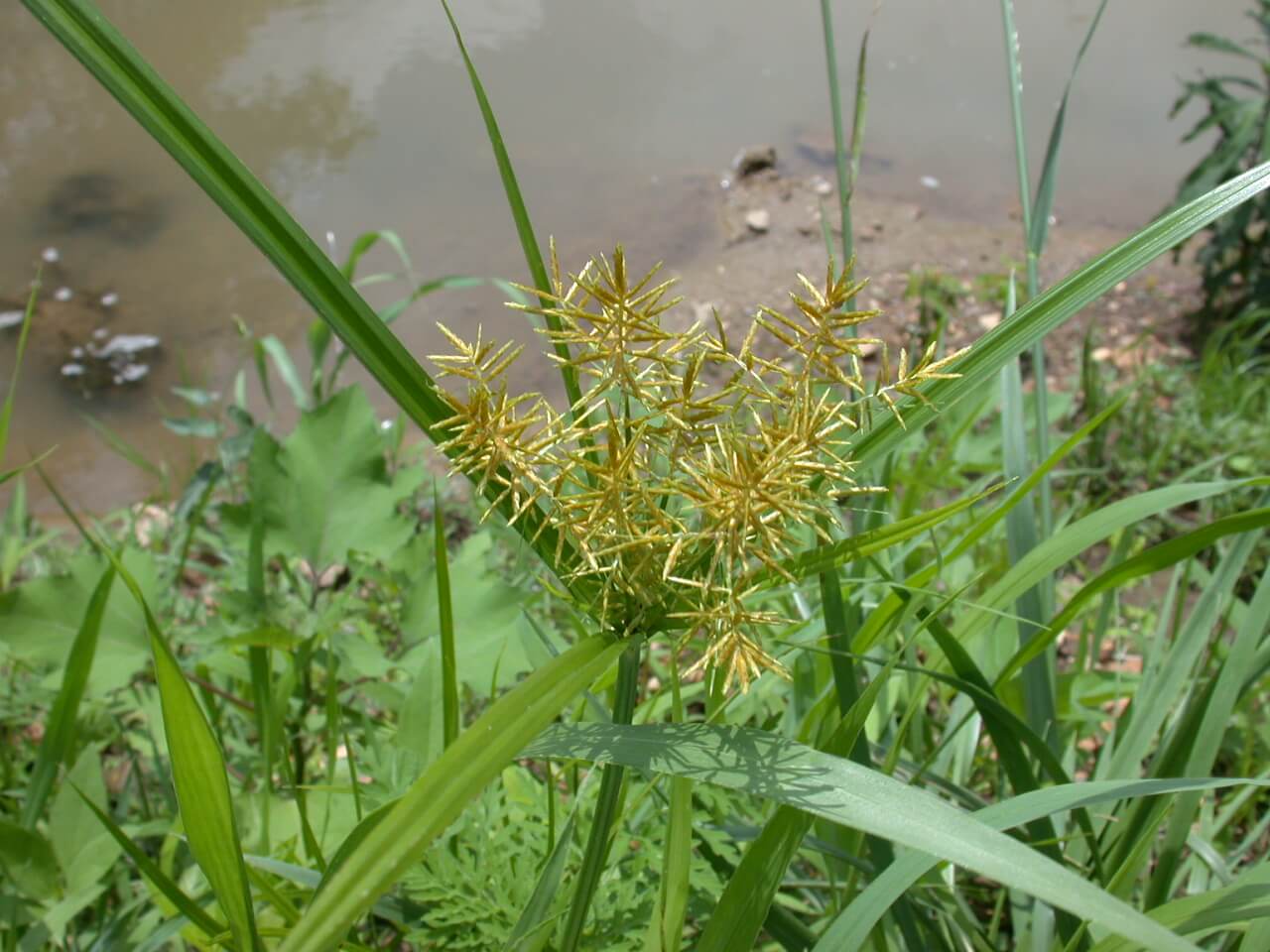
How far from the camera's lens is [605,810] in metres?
0.83

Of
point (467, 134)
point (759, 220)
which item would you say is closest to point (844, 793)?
point (759, 220)

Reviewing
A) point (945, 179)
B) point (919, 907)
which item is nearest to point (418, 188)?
point (945, 179)

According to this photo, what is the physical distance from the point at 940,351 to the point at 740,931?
2143 millimetres

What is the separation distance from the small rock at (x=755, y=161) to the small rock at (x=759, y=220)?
32cm

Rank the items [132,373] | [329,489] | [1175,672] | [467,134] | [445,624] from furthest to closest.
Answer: [467,134]
[132,373]
[329,489]
[1175,672]
[445,624]

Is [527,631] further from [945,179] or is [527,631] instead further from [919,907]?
[945,179]

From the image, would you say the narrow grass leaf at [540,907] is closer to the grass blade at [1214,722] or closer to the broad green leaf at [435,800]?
the broad green leaf at [435,800]

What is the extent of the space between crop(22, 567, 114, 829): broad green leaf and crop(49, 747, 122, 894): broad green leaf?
38 millimetres

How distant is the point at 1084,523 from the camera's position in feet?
3.38

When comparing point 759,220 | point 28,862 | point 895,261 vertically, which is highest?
point 759,220

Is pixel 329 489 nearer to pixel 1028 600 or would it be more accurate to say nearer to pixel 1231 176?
pixel 1028 600

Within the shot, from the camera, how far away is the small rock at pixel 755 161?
4586mm

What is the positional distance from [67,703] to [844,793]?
104 cm

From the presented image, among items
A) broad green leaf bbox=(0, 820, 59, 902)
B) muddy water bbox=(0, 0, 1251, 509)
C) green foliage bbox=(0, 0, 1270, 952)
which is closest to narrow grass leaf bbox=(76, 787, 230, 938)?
green foliage bbox=(0, 0, 1270, 952)
